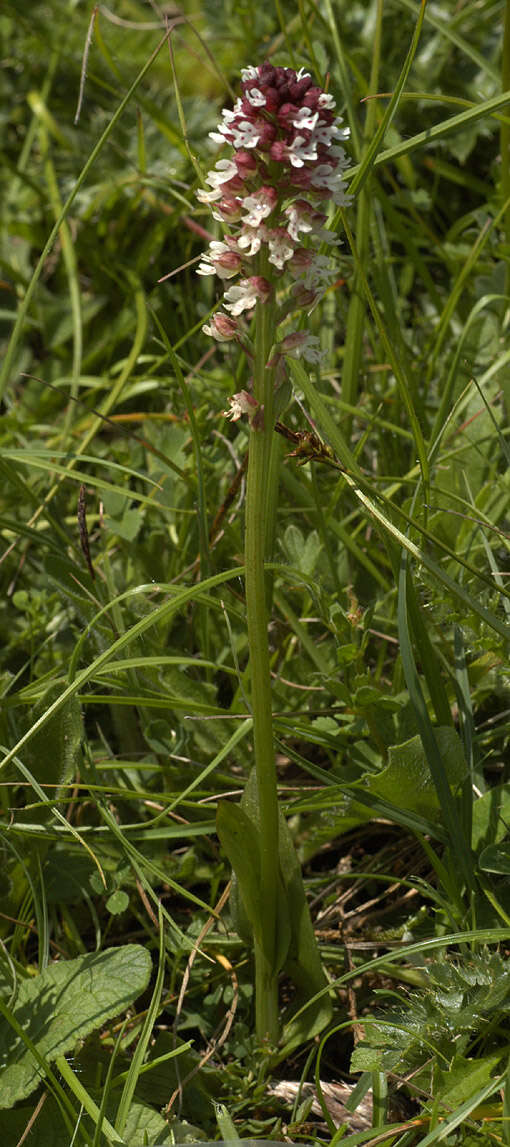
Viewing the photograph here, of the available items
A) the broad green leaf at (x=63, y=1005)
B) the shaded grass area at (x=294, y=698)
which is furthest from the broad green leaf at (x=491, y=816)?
the broad green leaf at (x=63, y=1005)

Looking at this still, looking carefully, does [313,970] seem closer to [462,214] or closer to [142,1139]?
[142,1139]

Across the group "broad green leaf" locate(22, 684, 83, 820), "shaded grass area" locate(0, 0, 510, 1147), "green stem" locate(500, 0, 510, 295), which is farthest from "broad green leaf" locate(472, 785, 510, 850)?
"green stem" locate(500, 0, 510, 295)

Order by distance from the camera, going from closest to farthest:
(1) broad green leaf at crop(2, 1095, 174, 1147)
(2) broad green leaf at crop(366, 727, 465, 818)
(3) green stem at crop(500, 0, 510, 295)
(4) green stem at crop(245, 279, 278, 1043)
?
(4) green stem at crop(245, 279, 278, 1043), (1) broad green leaf at crop(2, 1095, 174, 1147), (2) broad green leaf at crop(366, 727, 465, 818), (3) green stem at crop(500, 0, 510, 295)

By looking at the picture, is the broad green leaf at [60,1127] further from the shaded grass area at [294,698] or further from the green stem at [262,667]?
the green stem at [262,667]

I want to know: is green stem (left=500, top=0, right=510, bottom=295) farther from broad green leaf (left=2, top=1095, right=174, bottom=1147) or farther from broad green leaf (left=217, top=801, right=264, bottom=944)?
broad green leaf (left=2, top=1095, right=174, bottom=1147)

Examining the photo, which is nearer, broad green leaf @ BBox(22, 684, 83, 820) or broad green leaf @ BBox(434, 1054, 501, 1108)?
broad green leaf @ BBox(434, 1054, 501, 1108)

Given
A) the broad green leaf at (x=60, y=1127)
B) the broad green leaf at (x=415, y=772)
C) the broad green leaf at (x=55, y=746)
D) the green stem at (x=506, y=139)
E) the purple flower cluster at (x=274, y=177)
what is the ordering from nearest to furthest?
1. the purple flower cluster at (x=274, y=177)
2. the broad green leaf at (x=60, y=1127)
3. the broad green leaf at (x=415, y=772)
4. the broad green leaf at (x=55, y=746)
5. the green stem at (x=506, y=139)

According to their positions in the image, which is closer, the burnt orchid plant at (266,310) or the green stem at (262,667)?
the burnt orchid plant at (266,310)

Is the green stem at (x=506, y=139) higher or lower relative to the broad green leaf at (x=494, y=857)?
higher
